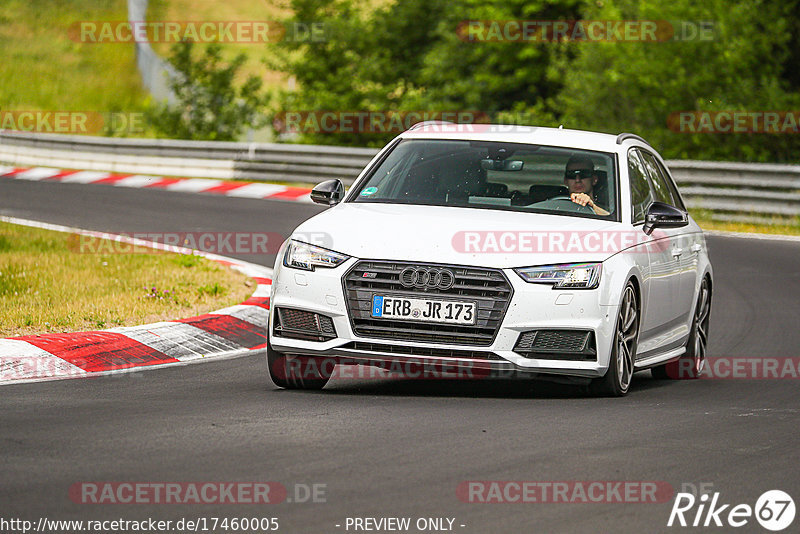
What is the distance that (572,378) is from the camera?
815 centimetres

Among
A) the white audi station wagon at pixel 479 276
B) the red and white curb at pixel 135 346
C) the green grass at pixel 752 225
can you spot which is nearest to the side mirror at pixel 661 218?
the white audi station wagon at pixel 479 276

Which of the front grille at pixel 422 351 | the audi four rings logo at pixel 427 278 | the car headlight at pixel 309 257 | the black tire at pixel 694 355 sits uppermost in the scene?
the car headlight at pixel 309 257

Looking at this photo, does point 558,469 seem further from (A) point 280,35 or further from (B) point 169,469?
(A) point 280,35

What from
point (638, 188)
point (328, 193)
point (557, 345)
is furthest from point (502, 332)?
point (638, 188)

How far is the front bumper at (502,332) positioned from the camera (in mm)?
7867

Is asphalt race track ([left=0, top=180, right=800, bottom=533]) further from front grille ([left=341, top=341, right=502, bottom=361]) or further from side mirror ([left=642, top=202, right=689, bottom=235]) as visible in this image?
side mirror ([left=642, top=202, right=689, bottom=235])

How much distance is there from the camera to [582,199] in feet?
29.4

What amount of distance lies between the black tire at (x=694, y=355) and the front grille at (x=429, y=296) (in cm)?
281

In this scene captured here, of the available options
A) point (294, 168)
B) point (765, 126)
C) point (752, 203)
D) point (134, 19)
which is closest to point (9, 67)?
point (134, 19)

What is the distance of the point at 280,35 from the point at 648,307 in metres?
36.6

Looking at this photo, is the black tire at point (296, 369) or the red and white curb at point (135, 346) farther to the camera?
the red and white curb at point (135, 346)

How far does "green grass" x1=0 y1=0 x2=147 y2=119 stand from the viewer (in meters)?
49.4

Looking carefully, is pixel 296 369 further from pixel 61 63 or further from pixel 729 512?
pixel 61 63

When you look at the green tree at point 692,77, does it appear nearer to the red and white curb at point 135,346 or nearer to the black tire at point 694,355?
the black tire at point 694,355
